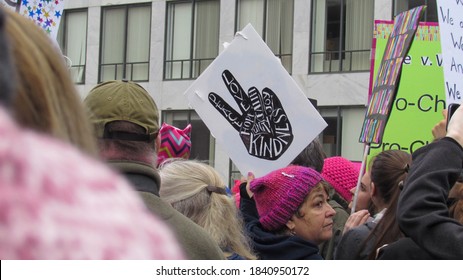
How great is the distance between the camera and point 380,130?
518cm

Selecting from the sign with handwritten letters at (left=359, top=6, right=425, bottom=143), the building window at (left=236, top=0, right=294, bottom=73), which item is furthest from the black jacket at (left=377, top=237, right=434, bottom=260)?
the building window at (left=236, top=0, right=294, bottom=73)

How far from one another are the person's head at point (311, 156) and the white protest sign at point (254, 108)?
0.22 ft

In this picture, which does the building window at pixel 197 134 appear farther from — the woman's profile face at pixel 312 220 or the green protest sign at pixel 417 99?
the woman's profile face at pixel 312 220

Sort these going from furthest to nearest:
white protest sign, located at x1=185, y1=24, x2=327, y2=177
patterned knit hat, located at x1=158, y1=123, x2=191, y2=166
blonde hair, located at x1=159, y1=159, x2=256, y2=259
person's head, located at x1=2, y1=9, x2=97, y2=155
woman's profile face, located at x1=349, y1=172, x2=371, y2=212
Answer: patterned knit hat, located at x1=158, y1=123, x2=191, y2=166, white protest sign, located at x1=185, y1=24, x2=327, y2=177, woman's profile face, located at x1=349, y1=172, x2=371, y2=212, blonde hair, located at x1=159, y1=159, x2=256, y2=259, person's head, located at x1=2, y1=9, x2=97, y2=155

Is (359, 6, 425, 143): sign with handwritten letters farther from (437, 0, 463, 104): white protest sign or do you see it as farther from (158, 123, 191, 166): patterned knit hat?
(158, 123, 191, 166): patterned knit hat

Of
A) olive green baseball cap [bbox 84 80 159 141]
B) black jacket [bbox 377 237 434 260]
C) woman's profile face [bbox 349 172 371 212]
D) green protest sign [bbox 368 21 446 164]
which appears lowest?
black jacket [bbox 377 237 434 260]

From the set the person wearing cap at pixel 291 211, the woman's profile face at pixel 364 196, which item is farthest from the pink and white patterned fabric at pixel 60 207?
the woman's profile face at pixel 364 196

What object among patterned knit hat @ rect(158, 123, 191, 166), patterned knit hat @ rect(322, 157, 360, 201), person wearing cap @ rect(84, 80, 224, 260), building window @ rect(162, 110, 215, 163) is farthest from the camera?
building window @ rect(162, 110, 215, 163)

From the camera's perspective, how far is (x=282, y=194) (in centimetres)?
343

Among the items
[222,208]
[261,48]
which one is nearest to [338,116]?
[261,48]

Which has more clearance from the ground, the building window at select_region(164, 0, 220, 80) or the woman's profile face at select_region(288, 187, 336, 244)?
the building window at select_region(164, 0, 220, 80)

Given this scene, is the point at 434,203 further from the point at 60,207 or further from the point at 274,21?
the point at 274,21

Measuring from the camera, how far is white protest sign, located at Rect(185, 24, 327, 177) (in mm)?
5051

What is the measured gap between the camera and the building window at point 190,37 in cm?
2155
